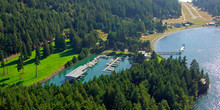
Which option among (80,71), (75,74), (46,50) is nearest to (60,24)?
(46,50)

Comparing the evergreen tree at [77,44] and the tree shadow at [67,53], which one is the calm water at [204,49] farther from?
the tree shadow at [67,53]

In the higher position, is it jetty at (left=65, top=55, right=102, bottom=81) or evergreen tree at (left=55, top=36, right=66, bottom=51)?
evergreen tree at (left=55, top=36, right=66, bottom=51)

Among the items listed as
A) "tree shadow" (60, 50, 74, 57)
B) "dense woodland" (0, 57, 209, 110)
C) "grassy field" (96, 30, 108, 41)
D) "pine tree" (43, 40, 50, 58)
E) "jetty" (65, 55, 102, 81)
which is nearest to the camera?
"dense woodland" (0, 57, 209, 110)

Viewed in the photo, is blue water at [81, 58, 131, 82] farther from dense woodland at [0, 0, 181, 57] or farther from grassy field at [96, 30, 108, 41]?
grassy field at [96, 30, 108, 41]

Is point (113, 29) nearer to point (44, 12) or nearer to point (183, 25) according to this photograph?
point (44, 12)

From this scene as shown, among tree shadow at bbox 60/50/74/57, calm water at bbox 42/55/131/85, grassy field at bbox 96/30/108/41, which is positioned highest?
grassy field at bbox 96/30/108/41

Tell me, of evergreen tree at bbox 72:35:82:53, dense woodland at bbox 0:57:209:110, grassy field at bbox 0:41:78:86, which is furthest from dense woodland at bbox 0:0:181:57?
dense woodland at bbox 0:57:209:110

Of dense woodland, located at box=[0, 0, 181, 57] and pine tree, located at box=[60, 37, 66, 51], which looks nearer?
dense woodland, located at box=[0, 0, 181, 57]
